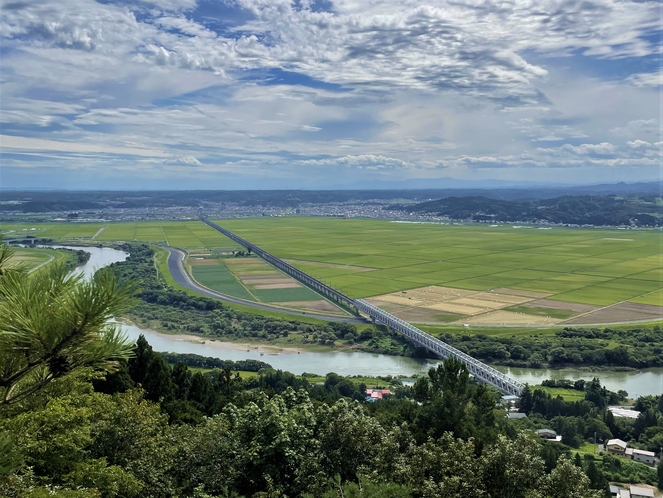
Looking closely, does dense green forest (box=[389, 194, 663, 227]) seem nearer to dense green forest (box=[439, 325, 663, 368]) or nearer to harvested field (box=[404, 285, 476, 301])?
harvested field (box=[404, 285, 476, 301])

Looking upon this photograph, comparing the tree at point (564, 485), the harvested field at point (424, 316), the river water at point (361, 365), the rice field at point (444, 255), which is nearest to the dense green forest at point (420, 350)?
the river water at point (361, 365)

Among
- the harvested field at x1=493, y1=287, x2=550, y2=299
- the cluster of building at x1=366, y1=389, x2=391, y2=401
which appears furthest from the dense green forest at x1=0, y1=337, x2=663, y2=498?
the harvested field at x1=493, y1=287, x2=550, y2=299

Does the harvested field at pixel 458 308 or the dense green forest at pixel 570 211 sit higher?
the dense green forest at pixel 570 211

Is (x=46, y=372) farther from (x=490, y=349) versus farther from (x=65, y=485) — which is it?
(x=490, y=349)

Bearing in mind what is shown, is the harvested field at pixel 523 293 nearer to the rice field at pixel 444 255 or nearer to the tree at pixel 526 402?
the rice field at pixel 444 255

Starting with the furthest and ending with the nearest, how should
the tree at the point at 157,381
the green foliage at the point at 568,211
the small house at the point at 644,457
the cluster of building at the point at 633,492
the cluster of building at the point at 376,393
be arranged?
1. the green foliage at the point at 568,211
2. the cluster of building at the point at 376,393
3. the small house at the point at 644,457
4. the cluster of building at the point at 633,492
5. the tree at the point at 157,381

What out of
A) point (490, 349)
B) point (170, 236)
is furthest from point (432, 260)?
point (170, 236)

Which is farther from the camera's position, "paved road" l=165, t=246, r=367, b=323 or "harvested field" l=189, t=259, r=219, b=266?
"harvested field" l=189, t=259, r=219, b=266
